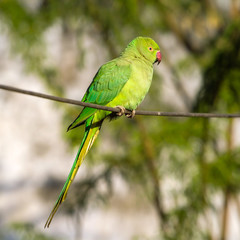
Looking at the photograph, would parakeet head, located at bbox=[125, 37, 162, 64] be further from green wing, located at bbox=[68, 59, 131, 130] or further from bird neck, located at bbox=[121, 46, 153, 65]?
green wing, located at bbox=[68, 59, 131, 130]

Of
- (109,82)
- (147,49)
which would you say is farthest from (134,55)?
(109,82)

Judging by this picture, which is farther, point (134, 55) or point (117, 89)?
point (134, 55)

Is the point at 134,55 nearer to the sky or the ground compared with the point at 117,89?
nearer to the sky

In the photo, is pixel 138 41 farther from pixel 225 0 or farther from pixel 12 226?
pixel 225 0

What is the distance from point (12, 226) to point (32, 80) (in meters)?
5.17

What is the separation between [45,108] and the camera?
805 centimetres

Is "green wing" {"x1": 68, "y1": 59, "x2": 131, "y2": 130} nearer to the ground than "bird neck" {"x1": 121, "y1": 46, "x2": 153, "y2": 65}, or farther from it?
nearer to the ground

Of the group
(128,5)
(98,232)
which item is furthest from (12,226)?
(98,232)

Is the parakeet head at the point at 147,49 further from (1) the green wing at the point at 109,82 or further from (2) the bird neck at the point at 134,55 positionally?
(1) the green wing at the point at 109,82

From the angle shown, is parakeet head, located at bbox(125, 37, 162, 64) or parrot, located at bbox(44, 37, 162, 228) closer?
parrot, located at bbox(44, 37, 162, 228)

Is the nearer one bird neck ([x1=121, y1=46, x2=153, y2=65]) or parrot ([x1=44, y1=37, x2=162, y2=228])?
parrot ([x1=44, y1=37, x2=162, y2=228])

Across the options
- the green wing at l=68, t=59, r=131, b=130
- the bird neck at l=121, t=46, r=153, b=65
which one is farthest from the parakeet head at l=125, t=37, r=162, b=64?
the green wing at l=68, t=59, r=131, b=130

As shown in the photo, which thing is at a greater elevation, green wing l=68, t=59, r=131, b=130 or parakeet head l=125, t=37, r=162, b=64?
parakeet head l=125, t=37, r=162, b=64

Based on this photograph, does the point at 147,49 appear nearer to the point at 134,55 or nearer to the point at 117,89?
the point at 134,55
